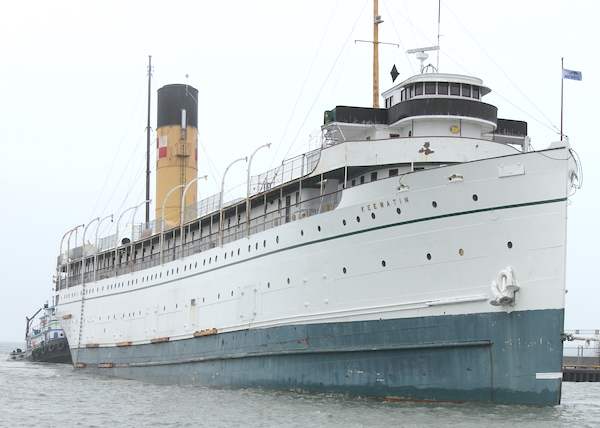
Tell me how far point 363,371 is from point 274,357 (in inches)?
140

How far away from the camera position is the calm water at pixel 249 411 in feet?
50.2

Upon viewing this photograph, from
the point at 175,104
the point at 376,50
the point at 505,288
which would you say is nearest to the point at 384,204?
the point at 505,288

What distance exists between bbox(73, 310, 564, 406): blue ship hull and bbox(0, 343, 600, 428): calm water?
352 millimetres

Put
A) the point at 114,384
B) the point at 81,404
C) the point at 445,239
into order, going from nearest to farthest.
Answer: the point at 445,239 < the point at 81,404 < the point at 114,384

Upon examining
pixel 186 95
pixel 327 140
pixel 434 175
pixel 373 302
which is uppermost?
pixel 186 95

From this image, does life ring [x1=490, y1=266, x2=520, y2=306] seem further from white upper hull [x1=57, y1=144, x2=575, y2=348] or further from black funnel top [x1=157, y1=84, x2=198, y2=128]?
black funnel top [x1=157, y1=84, x2=198, y2=128]

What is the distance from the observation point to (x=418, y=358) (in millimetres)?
17344

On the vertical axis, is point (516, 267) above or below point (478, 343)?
above

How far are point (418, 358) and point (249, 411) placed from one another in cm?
416

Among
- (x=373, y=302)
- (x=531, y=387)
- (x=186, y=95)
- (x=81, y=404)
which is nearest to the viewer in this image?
(x=531, y=387)

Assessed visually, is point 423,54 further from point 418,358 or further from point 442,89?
point 418,358

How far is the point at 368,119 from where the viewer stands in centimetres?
2108

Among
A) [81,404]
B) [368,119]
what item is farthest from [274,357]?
[368,119]

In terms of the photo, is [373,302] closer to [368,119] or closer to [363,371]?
[363,371]
